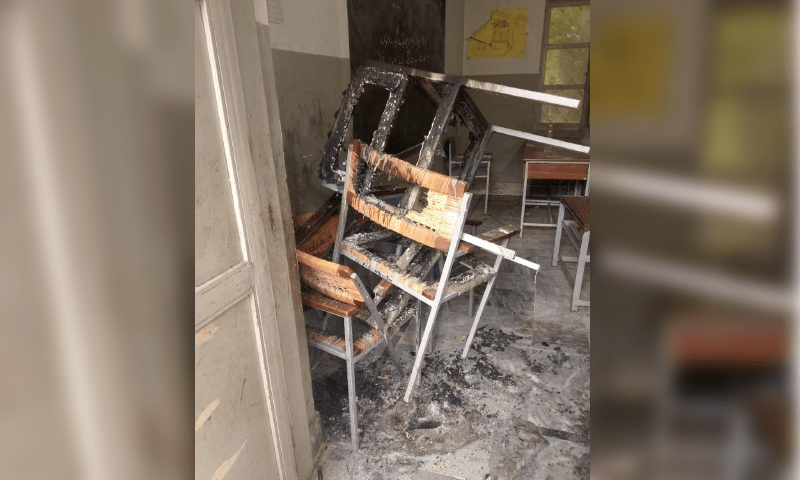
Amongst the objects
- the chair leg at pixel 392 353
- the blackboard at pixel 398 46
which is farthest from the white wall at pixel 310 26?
the chair leg at pixel 392 353

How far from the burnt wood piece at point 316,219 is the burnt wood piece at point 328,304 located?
39cm

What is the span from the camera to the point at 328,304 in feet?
6.54

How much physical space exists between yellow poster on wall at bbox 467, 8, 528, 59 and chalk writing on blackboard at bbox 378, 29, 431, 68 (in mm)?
1718

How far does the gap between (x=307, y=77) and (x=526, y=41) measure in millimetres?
4596

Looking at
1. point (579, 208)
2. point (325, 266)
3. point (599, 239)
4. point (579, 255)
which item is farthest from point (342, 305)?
point (579, 208)

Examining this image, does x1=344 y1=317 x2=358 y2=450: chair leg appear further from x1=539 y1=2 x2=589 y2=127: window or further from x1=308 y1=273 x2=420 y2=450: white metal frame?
x1=539 y1=2 x2=589 y2=127: window

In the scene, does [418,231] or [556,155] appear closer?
[418,231]

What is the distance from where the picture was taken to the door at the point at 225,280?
121cm

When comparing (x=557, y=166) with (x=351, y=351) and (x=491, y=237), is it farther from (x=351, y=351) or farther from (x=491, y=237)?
(x=351, y=351)

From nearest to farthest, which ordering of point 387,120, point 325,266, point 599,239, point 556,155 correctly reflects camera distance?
point 599,239 → point 325,266 → point 387,120 → point 556,155

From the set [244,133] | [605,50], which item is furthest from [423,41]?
[605,50]

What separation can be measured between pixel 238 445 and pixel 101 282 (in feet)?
4.89

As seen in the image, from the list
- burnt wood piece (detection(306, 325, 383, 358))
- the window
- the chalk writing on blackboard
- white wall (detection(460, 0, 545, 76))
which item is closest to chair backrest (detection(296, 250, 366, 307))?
burnt wood piece (detection(306, 325, 383, 358))

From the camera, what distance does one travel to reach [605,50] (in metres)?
0.24
